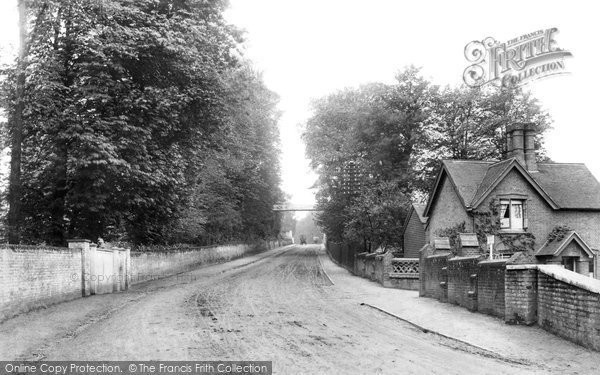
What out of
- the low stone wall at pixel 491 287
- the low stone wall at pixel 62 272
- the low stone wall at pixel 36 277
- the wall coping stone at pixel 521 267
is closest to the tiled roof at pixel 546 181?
the low stone wall at pixel 491 287

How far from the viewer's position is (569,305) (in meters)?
9.53

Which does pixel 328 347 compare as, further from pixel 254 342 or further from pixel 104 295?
pixel 104 295

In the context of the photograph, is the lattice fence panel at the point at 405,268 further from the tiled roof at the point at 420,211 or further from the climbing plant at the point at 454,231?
the tiled roof at the point at 420,211

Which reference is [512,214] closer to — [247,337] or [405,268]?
[405,268]

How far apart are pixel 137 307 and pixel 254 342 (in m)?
6.38

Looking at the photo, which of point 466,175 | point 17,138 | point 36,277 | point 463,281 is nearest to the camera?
point 36,277

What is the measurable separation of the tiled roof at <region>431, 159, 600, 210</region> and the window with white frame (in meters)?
1.23

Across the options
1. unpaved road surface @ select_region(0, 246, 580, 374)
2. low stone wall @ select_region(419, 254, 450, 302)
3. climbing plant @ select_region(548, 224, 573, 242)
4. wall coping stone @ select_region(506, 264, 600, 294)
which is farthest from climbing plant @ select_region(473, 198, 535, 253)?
wall coping stone @ select_region(506, 264, 600, 294)

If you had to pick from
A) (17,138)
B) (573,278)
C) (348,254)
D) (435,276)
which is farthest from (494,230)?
(17,138)

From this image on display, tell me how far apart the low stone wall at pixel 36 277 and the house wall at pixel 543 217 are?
18.0m

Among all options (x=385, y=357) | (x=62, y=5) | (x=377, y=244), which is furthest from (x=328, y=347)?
(x=377, y=244)

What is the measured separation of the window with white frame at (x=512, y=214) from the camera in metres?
24.7

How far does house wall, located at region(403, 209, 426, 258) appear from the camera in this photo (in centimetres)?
3140

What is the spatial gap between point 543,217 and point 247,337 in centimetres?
1984
